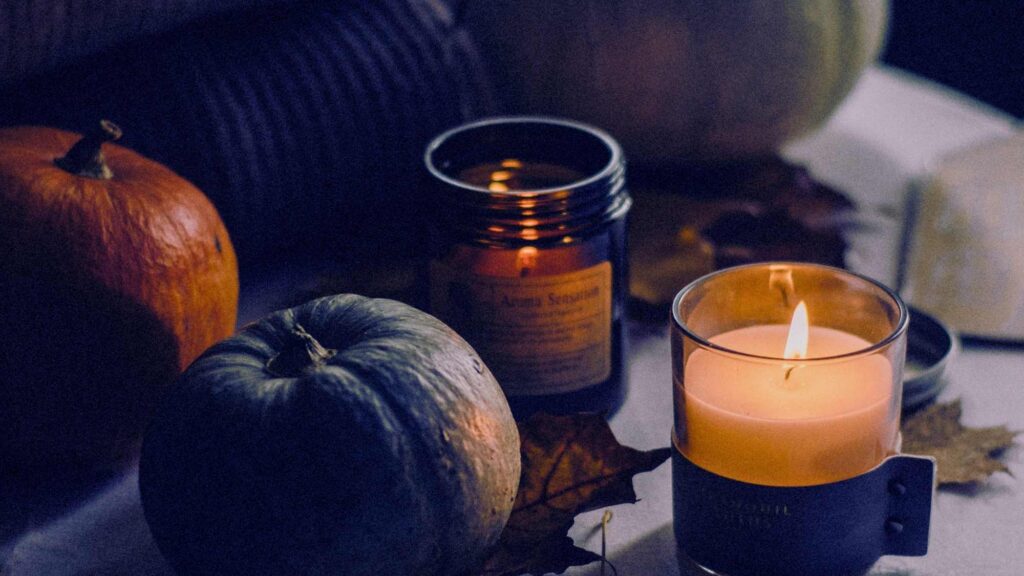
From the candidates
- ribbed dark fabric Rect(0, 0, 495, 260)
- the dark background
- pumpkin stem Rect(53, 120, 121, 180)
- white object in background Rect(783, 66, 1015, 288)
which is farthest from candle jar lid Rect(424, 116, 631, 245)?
the dark background

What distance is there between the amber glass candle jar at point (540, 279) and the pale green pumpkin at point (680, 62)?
0.29 metres

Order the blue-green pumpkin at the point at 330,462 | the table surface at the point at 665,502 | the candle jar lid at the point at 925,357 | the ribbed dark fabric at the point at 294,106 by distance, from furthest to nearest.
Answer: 1. the ribbed dark fabric at the point at 294,106
2. the candle jar lid at the point at 925,357
3. the table surface at the point at 665,502
4. the blue-green pumpkin at the point at 330,462

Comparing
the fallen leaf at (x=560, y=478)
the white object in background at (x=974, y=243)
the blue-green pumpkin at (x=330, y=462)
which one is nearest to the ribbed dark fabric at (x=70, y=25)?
the blue-green pumpkin at (x=330, y=462)

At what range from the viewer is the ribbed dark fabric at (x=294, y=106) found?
1.01m

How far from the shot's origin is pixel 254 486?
62cm

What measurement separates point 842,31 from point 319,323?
2.38ft

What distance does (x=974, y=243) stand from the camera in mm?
1199

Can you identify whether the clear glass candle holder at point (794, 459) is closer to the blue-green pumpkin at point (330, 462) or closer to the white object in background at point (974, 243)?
the blue-green pumpkin at point (330, 462)

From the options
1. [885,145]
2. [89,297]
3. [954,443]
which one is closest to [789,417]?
[954,443]

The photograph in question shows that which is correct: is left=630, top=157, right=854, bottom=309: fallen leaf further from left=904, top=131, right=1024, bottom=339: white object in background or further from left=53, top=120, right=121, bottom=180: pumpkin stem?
left=53, top=120, right=121, bottom=180: pumpkin stem

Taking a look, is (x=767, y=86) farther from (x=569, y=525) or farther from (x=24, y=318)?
(x=24, y=318)

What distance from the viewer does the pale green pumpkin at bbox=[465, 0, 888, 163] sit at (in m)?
1.15

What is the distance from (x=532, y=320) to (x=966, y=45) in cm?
135

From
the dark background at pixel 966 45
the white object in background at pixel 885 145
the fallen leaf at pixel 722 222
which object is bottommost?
the dark background at pixel 966 45
